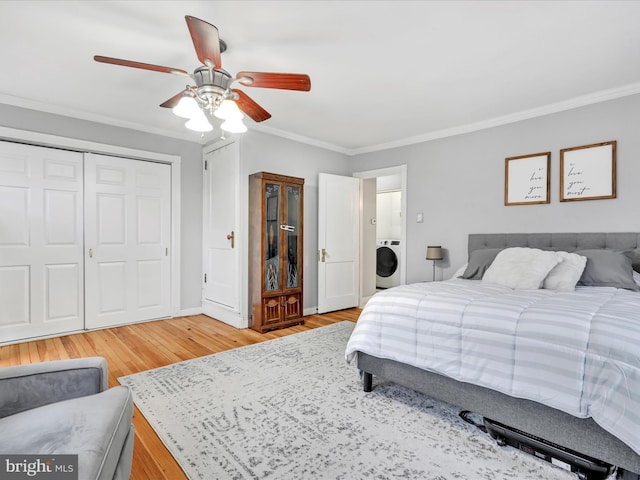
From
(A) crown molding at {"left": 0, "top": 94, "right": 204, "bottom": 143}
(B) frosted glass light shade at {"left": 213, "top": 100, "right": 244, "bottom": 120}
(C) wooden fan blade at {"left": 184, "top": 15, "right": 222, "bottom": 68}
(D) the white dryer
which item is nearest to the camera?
(C) wooden fan blade at {"left": 184, "top": 15, "right": 222, "bottom": 68}

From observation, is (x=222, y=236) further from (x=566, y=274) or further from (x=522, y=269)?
(x=566, y=274)

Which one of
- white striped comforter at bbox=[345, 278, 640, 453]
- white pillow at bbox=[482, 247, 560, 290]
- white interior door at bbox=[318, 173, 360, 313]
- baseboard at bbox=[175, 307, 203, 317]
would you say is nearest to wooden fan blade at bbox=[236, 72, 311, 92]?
white striped comforter at bbox=[345, 278, 640, 453]

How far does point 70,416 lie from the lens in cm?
111

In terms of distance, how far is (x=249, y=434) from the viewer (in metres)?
1.81

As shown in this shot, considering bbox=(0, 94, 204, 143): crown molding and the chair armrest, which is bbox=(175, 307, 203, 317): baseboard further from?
the chair armrest

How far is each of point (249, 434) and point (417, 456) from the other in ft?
2.89

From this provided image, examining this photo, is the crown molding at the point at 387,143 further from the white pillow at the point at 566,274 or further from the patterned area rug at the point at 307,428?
the patterned area rug at the point at 307,428

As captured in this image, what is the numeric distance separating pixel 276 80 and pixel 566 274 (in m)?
2.49

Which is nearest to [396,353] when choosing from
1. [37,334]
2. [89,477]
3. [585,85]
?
[89,477]

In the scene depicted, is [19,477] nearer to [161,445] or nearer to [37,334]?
[161,445]

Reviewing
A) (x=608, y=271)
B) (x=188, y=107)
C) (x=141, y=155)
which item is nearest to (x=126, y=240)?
(x=141, y=155)

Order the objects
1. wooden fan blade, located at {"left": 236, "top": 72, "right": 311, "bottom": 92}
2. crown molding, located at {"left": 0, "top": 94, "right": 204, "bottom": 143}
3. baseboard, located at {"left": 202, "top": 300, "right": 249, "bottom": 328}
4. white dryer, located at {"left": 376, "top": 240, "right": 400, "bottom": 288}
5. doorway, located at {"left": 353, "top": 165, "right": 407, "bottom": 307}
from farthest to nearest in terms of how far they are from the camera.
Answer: white dryer, located at {"left": 376, "top": 240, "right": 400, "bottom": 288}
doorway, located at {"left": 353, "top": 165, "right": 407, "bottom": 307}
baseboard, located at {"left": 202, "top": 300, "right": 249, "bottom": 328}
crown molding, located at {"left": 0, "top": 94, "right": 204, "bottom": 143}
wooden fan blade, located at {"left": 236, "top": 72, "right": 311, "bottom": 92}

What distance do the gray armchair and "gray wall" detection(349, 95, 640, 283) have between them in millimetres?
3639

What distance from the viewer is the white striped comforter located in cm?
133
